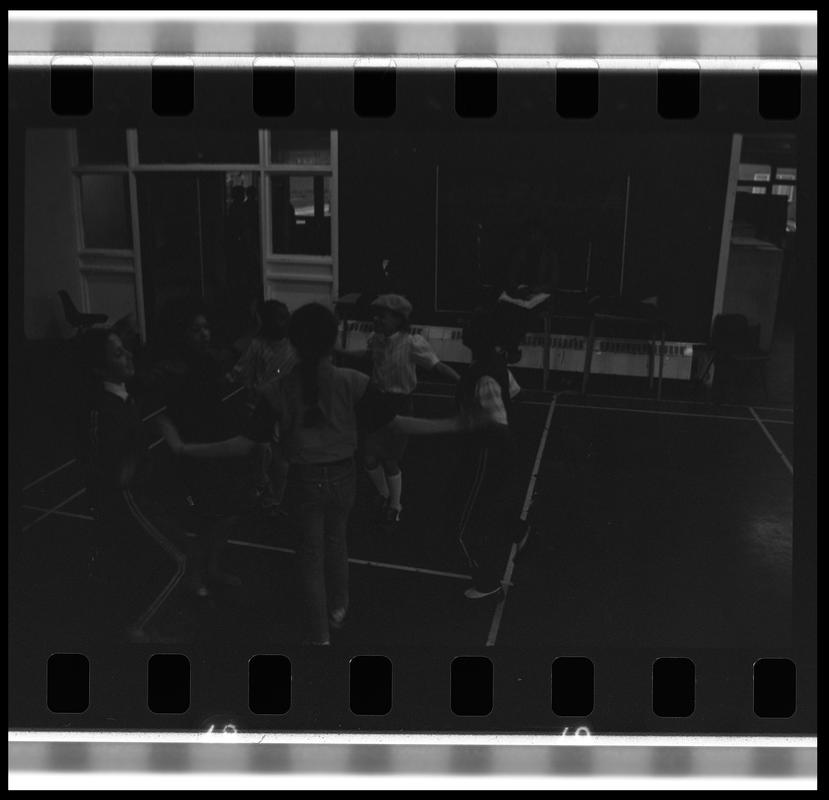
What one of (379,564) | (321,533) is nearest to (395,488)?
(379,564)

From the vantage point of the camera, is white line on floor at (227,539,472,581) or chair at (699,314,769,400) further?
chair at (699,314,769,400)

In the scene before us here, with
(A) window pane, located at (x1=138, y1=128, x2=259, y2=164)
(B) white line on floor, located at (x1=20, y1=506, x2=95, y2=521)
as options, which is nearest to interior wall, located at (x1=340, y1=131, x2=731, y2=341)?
(A) window pane, located at (x1=138, y1=128, x2=259, y2=164)

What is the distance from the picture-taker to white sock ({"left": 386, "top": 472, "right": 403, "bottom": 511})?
3113 mm

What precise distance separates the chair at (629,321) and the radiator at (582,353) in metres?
0.03

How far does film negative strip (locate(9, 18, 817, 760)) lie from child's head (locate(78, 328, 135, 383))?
1 cm

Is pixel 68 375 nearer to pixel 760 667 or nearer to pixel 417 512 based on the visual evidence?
pixel 417 512

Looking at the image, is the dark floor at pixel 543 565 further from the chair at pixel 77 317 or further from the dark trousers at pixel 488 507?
the chair at pixel 77 317

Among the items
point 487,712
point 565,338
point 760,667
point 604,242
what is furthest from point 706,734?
point 604,242

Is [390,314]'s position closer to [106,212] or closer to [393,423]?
[393,423]

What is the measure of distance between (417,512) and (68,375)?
1.43 meters

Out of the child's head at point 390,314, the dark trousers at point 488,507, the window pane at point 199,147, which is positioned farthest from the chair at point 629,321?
the window pane at point 199,147

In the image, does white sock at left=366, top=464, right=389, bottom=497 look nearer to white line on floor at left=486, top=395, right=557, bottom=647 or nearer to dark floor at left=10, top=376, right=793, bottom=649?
dark floor at left=10, top=376, right=793, bottom=649

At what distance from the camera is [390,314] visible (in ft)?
9.76

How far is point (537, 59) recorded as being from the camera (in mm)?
2496
